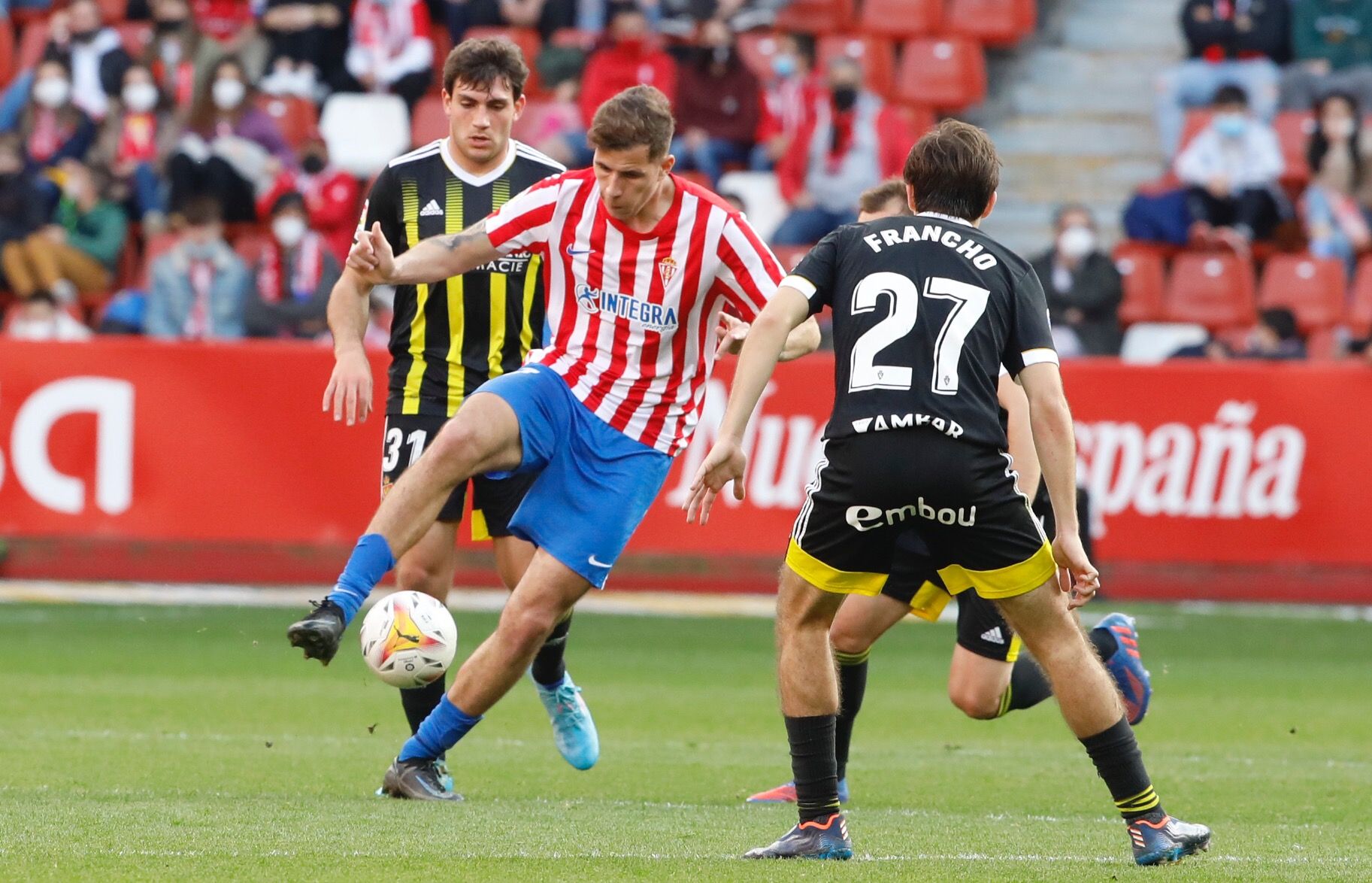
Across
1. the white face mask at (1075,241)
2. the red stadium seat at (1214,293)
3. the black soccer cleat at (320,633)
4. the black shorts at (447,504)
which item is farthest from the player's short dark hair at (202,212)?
the black soccer cleat at (320,633)

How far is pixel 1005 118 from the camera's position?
20531mm

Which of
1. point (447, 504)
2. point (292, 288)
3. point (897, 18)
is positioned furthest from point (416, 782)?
point (897, 18)

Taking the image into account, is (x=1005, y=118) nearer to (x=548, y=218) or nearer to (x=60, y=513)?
(x=60, y=513)

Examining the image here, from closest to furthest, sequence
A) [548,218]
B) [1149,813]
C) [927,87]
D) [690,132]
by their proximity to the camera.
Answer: [1149,813]
[548,218]
[690,132]
[927,87]

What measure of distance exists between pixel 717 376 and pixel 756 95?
4876 millimetres

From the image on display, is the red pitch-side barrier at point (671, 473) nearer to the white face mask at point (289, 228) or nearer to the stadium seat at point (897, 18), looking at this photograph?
the white face mask at point (289, 228)

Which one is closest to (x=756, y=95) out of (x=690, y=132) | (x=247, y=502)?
(x=690, y=132)

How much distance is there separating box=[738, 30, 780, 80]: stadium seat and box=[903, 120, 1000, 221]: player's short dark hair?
1374 cm

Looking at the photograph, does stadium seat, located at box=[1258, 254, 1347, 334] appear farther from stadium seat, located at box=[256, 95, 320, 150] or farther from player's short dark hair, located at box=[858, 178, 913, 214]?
player's short dark hair, located at box=[858, 178, 913, 214]

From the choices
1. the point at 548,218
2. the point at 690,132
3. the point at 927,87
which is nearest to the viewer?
the point at 548,218

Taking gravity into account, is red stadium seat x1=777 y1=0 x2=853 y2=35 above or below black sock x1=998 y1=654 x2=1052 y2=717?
above

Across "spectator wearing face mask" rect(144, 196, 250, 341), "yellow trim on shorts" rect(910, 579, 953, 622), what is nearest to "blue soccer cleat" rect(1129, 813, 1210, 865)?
"yellow trim on shorts" rect(910, 579, 953, 622)

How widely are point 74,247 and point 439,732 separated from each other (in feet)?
37.7

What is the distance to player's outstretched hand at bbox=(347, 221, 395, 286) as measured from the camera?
263 inches
